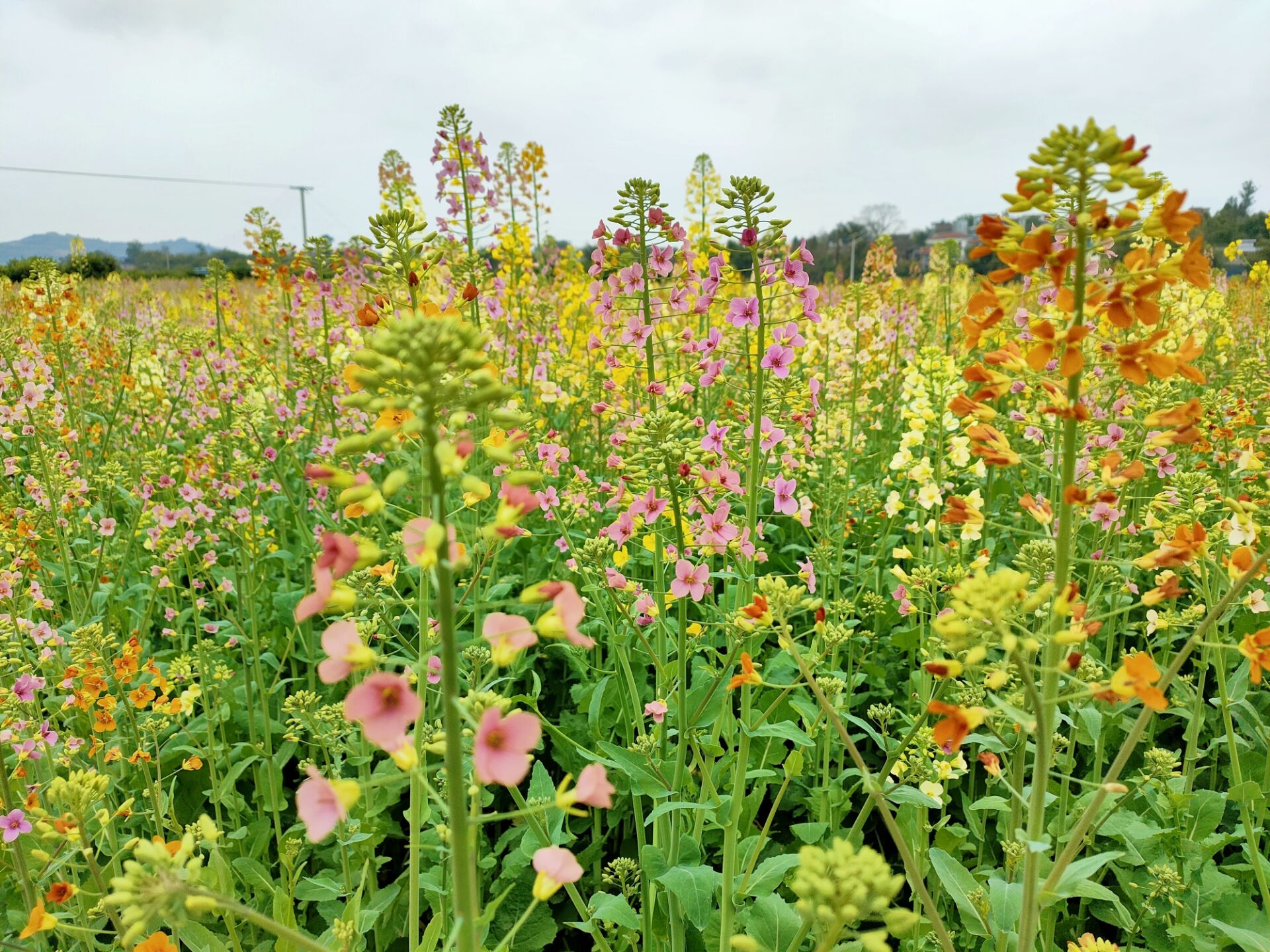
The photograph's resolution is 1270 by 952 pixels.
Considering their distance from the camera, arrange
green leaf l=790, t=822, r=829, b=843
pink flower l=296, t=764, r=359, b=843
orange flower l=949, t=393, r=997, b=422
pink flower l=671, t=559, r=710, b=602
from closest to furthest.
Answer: pink flower l=296, t=764, r=359, b=843
orange flower l=949, t=393, r=997, b=422
pink flower l=671, t=559, r=710, b=602
green leaf l=790, t=822, r=829, b=843

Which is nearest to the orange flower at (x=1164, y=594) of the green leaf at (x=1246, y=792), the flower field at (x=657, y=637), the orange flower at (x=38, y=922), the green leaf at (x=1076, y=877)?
the flower field at (x=657, y=637)

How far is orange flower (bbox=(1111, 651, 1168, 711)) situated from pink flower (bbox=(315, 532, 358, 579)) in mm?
1180

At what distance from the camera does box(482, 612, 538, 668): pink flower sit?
1036 millimetres

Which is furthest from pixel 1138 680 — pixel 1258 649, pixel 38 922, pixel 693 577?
pixel 38 922

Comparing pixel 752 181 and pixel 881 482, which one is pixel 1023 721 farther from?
pixel 881 482

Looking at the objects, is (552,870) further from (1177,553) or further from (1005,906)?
(1005,906)

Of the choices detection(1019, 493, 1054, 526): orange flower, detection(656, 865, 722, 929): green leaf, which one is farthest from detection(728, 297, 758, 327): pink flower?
detection(656, 865, 722, 929): green leaf

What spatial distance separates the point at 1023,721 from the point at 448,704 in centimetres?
89

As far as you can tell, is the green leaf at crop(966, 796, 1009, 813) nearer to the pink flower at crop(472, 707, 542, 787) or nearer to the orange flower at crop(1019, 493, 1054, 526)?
the orange flower at crop(1019, 493, 1054, 526)

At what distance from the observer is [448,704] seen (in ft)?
3.36

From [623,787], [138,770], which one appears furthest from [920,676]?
[138,770]

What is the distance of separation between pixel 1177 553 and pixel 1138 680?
40 cm

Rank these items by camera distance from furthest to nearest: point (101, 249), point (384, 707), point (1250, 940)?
point (101, 249)
point (1250, 940)
point (384, 707)

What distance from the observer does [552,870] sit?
1.08 m
